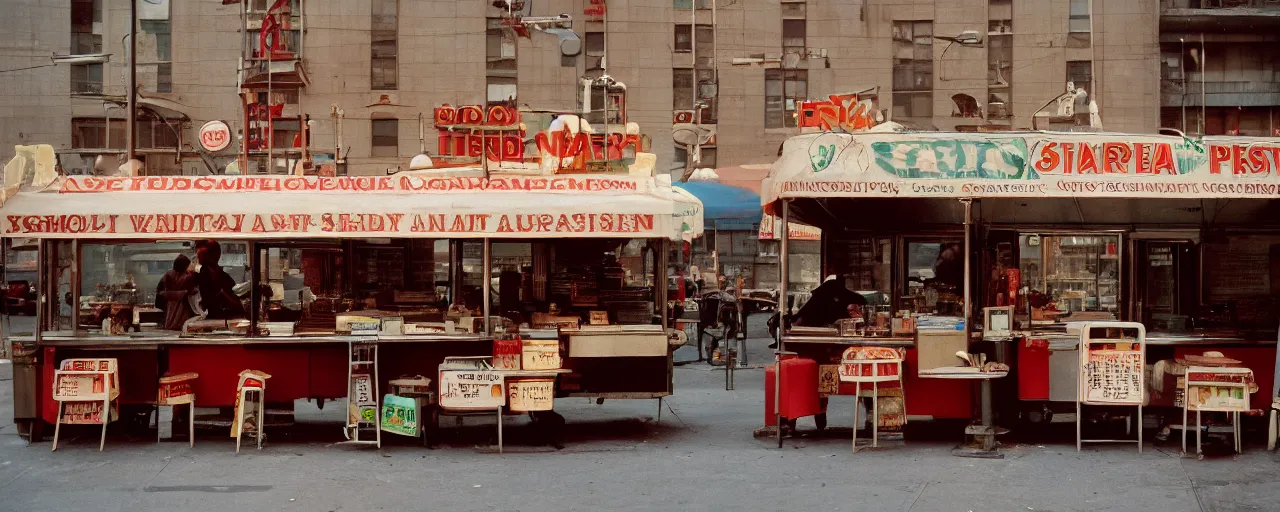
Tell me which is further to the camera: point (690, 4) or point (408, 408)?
point (690, 4)

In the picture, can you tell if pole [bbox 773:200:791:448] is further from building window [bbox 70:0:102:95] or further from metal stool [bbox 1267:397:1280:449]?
building window [bbox 70:0:102:95]

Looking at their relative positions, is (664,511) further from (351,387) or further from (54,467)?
(54,467)

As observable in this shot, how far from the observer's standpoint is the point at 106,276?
15.6 meters

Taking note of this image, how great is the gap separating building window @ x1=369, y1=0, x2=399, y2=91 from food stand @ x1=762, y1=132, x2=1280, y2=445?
73.6 ft

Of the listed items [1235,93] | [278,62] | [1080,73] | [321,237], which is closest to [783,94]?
[1080,73]

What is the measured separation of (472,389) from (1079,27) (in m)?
27.4

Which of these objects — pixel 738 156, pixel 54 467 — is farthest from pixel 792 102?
pixel 54 467

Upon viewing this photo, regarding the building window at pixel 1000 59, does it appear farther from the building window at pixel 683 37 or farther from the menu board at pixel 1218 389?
the menu board at pixel 1218 389

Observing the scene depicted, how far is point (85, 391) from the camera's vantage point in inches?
425

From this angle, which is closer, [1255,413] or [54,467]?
[54,467]

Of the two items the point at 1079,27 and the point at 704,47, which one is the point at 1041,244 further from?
the point at 1079,27

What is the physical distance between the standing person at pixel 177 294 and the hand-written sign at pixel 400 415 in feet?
9.86

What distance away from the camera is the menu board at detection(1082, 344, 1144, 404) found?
10.3 metres

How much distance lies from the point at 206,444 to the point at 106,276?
5377mm
